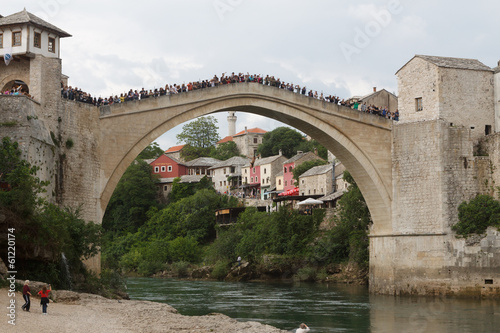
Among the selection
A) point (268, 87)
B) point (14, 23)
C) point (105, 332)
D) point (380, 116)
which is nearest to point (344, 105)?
point (380, 116)

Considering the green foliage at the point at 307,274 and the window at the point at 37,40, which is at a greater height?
the window at the point at 37,40

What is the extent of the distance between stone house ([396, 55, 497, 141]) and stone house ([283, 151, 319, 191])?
3635 cm

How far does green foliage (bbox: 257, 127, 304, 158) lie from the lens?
278ft

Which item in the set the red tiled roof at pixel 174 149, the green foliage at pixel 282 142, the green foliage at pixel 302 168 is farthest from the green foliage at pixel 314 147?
the red tiled roof at pixel 174 149

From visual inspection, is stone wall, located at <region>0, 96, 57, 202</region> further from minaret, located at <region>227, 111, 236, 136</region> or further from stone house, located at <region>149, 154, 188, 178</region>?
minaret, located at <region>227, 111, 236, 136</region>

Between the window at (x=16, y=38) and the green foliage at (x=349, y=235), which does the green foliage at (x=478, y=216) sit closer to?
the green foliage at (x=349, y=235)

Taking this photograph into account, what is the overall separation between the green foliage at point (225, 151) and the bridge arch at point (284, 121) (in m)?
61.7

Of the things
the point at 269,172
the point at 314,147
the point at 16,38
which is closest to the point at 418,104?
the point at 16,38

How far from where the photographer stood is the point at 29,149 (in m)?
22.4

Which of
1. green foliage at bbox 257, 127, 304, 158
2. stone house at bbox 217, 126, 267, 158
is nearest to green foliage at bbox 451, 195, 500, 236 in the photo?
green foliage at bbox 257, 127, 304, 158

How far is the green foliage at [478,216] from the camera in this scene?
30.2 m

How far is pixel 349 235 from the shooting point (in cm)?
4147

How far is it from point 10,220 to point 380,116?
18.4m

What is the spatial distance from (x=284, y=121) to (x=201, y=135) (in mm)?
68878
